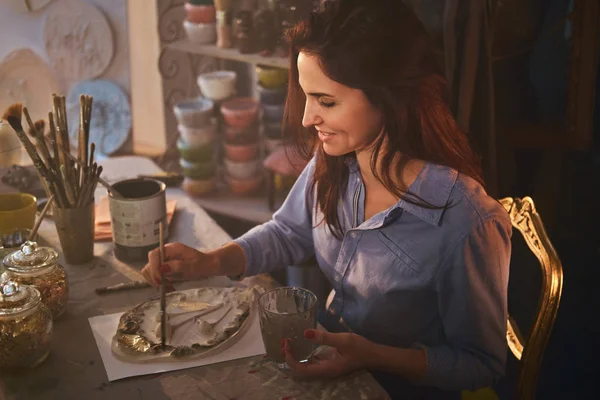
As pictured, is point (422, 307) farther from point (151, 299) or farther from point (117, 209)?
point (117, 209)

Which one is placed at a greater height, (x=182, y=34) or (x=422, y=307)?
(x=182, y=34)

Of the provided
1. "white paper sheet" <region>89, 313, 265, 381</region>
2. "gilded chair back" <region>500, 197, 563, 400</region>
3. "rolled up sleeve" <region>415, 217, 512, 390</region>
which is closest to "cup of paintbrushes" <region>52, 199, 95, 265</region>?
"white paper sheet" <region>89, 313, 265, 381</region>

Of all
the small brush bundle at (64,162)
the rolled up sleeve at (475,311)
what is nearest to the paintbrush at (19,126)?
the small brush bundle at (64,162)

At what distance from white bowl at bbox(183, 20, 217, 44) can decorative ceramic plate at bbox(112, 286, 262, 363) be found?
1.18 m

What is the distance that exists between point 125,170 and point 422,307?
1105 millimetres

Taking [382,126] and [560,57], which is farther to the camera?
[560,57]

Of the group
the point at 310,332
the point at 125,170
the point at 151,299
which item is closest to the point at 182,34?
the point at 125,170

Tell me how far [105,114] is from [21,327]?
1959 mm

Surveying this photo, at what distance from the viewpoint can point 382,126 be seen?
1.18 m

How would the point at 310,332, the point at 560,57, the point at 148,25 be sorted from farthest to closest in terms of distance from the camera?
the point at 148,25
the point at 560,57
the point at 310,332

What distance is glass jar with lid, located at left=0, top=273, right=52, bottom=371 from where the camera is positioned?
1.03 metres

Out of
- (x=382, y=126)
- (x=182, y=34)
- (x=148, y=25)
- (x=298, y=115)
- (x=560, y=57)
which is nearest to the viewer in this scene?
(x=382, y=126)

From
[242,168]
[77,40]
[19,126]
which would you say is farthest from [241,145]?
[19,126]

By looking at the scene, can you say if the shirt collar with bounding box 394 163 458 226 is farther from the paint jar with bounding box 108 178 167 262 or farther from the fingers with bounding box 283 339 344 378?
the paint jar with bounding box 108 178 167 262
